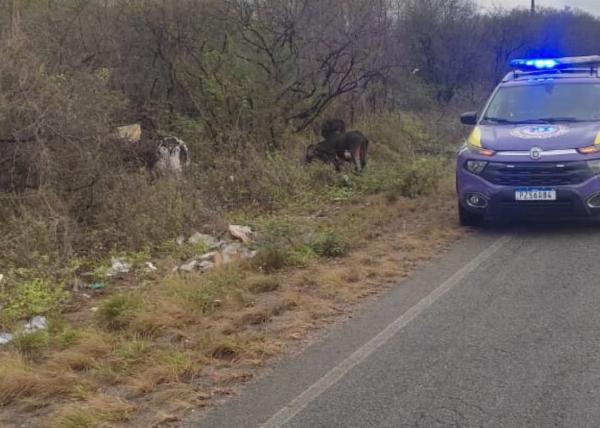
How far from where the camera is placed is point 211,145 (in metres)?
14.1

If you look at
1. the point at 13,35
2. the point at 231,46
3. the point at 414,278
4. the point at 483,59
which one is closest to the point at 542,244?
the point at 414,278

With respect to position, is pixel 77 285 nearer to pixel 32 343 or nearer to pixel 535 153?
pixel 32 343

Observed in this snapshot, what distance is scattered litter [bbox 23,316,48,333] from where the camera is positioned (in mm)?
6225

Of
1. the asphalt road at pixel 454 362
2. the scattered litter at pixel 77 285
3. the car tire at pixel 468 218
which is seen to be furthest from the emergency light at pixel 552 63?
the scattered litter at pixel 77 285

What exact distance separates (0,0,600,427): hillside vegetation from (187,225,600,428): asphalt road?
37cm

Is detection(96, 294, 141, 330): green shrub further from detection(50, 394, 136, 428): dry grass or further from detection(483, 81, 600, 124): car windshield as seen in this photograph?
detection(483, 81, 600, 124): car windshield

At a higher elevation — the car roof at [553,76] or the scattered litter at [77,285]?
the car roof at [553,76]

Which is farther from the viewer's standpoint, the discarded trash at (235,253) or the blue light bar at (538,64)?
the blue light bar at (538,64)

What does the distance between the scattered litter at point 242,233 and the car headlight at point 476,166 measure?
9.04 feet

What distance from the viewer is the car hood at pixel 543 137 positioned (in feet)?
27.8

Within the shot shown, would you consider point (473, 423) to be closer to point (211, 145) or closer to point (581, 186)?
point (581, 186)

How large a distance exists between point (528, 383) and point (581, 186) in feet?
14.1

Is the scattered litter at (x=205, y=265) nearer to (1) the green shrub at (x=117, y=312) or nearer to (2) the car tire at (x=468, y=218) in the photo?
(1) the green shrub at (x=117, y=312)

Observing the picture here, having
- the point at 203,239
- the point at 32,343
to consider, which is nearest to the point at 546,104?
the point at 203,239
